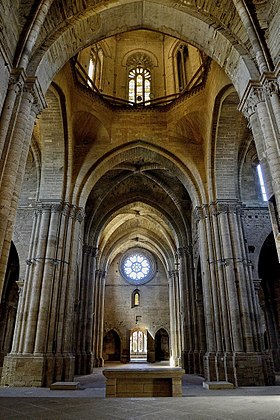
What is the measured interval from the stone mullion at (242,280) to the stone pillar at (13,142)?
322 inches

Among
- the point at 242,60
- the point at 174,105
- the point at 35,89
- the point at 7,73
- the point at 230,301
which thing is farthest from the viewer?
the point at 174,105

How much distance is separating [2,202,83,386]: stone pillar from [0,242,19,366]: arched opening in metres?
6.08

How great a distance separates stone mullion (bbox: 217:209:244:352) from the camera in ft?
34.9

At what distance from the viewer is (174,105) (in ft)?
46.3

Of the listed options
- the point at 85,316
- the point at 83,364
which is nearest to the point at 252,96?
the point at 85,316


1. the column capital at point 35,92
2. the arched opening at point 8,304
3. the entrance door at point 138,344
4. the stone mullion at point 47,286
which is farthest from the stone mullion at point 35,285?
the entrance door at point 138,344

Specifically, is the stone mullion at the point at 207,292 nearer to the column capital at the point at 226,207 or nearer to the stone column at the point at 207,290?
the stone column at the point at 207,290

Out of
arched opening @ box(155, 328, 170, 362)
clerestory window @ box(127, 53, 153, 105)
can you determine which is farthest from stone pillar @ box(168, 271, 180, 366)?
clerestory window @ box(127, 53, 153, 105)

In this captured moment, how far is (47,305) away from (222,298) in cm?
605

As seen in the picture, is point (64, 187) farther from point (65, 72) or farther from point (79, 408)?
point (79, 408)

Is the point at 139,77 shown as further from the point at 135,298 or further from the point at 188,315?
the point at 135,298

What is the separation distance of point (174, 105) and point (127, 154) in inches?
117

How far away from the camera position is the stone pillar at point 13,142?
5824 mm

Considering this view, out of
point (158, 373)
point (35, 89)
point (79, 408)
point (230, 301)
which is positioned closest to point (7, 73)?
point (35, 89)
